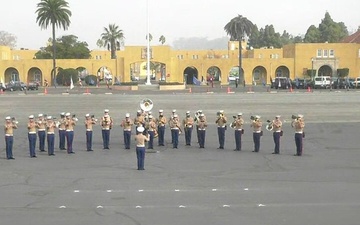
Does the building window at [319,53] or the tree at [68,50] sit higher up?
the tree at [68,50]

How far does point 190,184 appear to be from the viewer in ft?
46.1

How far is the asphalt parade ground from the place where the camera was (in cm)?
1084

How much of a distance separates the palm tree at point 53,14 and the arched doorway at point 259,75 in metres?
29.8

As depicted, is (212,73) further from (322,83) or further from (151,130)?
(151,130)

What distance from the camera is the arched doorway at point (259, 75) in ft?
278

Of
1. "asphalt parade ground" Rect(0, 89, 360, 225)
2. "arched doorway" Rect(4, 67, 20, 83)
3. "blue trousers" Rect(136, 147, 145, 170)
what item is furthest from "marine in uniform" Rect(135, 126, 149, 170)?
"arched doorway" Rect(4, 67, 20, 83)

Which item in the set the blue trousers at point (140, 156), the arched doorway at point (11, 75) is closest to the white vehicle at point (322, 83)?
the arched doorway at point (11, 75)

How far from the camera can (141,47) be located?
80.2 m

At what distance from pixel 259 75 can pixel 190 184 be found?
251 ft

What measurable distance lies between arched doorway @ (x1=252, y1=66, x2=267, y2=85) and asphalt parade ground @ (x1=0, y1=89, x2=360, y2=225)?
59.9 m

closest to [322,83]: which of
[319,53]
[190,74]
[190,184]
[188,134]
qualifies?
[319,53]

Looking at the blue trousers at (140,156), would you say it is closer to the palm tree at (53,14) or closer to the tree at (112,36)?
the palm tree at (53,14)

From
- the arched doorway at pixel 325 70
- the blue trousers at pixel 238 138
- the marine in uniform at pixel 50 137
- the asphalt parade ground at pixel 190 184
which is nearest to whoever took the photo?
the asphalt parade ground at pixel 190 184

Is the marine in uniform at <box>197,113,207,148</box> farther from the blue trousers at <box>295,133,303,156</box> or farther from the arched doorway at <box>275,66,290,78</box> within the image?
the arched doorway at <box>275,66,290,78</box>
